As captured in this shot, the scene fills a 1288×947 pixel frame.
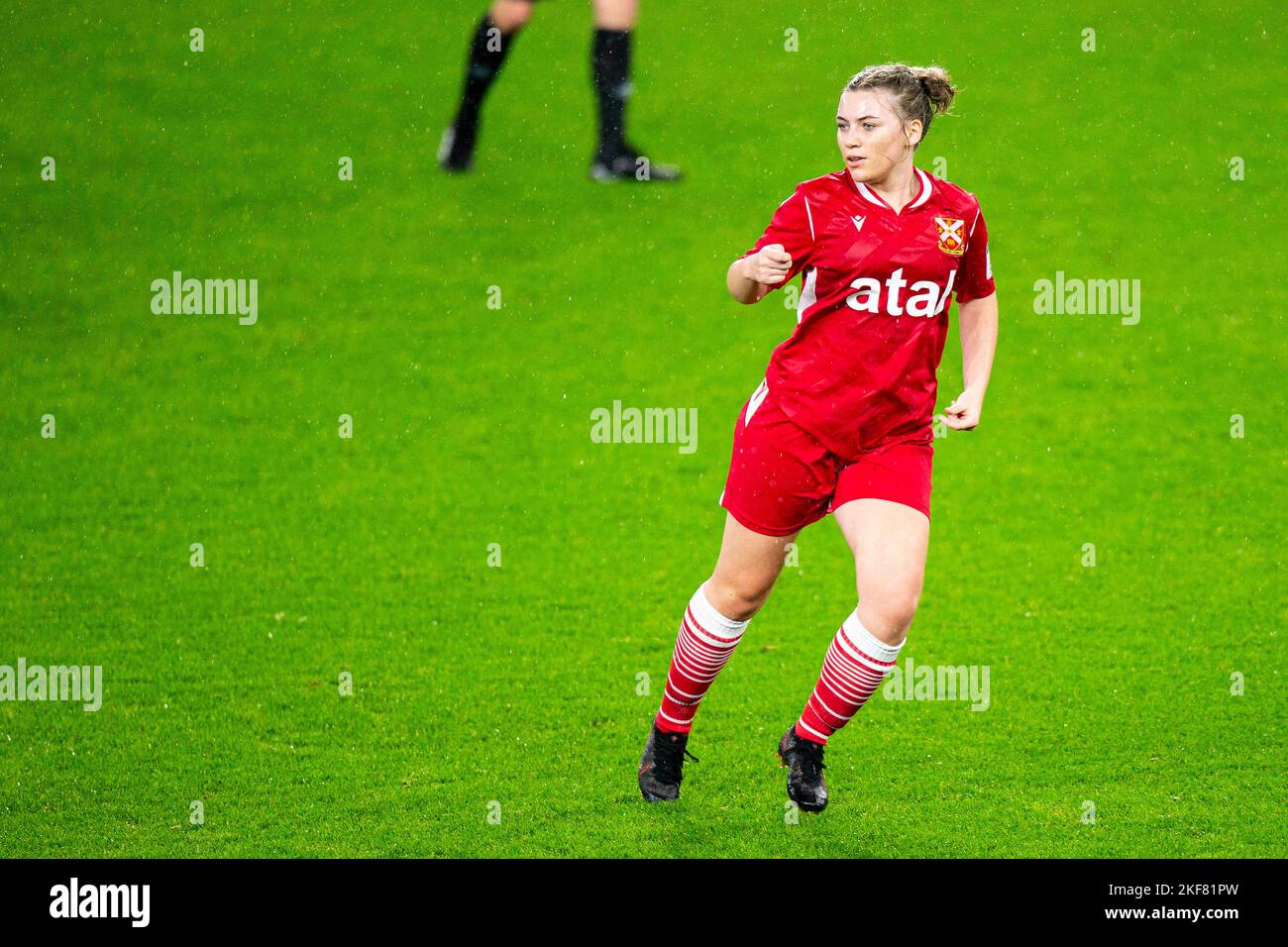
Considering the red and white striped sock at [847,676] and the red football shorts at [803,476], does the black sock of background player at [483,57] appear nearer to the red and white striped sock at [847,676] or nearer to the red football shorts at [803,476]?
the red football shorts at [803,476]

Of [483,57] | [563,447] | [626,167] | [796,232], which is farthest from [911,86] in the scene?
[626,167]

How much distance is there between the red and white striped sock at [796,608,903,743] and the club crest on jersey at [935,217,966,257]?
910mm

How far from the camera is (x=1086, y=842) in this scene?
4.02 metres

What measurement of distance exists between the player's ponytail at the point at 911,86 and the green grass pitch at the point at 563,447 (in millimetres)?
1856

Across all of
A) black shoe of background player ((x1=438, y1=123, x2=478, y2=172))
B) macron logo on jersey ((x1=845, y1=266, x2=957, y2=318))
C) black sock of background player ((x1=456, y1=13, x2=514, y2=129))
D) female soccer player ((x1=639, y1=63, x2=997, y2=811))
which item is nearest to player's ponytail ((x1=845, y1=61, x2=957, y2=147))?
female soccer player ((x1=639, y1=63, x2=997, y2=811))

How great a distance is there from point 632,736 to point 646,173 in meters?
5.43

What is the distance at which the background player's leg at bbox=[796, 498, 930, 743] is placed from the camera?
3.72 meters

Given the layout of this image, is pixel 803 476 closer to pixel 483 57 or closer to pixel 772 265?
pixel 772 265

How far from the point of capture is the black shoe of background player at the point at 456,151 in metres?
9.66

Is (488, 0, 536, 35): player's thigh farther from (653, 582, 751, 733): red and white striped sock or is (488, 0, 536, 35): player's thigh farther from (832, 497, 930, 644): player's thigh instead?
(832, 497, 930, 644): player's thigh

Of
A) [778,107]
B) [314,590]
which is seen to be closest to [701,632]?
[314,590]

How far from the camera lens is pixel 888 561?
3721mm

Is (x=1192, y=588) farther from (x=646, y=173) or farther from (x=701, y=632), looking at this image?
(x=646, y=173)

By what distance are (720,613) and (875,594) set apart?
1.52 feet
